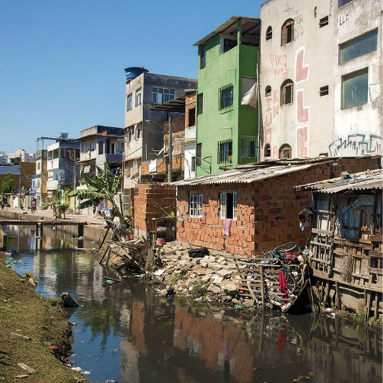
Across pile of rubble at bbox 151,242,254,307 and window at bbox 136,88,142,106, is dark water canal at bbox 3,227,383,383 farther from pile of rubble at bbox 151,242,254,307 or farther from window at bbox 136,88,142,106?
window at bbox 136,88,142,106

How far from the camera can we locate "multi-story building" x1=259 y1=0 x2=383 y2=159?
19.2 m

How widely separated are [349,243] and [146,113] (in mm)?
28318

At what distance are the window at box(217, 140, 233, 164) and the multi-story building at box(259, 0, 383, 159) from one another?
6.78ft

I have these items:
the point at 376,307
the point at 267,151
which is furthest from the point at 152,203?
the point at 376,307

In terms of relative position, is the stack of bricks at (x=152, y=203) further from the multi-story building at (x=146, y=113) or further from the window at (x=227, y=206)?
the multi-story building at (x=146, y=113)

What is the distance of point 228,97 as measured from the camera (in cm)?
2756

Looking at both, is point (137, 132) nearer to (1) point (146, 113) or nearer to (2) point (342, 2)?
(1) point (146, 113)

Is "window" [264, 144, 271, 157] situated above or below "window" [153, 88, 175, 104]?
below

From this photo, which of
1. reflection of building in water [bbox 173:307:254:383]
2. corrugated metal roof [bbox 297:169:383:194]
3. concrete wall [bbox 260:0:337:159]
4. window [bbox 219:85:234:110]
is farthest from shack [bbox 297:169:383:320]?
window [bbox 219:85:234:110]

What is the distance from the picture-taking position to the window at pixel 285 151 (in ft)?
79.4

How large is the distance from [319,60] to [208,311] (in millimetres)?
13701

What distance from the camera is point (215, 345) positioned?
12.1 metres

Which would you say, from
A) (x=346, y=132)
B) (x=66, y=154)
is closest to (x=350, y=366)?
(x=346, y=132)

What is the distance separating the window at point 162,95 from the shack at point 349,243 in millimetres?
26550
